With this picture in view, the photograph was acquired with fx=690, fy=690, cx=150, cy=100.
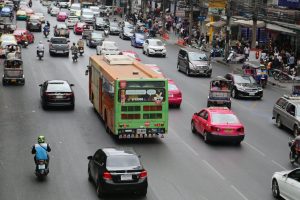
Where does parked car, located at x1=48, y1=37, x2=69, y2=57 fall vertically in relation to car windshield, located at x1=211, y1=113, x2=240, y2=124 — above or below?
below

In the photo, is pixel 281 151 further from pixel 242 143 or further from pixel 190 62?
pixel 190 62

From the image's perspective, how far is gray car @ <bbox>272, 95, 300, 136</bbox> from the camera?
104 feet

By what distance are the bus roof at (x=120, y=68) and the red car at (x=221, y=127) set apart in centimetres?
282

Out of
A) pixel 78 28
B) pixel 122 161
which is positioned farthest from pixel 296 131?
pixel 78 28

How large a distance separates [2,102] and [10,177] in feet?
49.4

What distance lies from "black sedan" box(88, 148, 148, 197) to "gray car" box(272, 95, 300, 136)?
12761 mm

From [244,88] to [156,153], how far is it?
15701mm

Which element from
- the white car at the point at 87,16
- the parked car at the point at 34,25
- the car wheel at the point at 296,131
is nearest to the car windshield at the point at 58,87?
the car wheel at the point at 296,131

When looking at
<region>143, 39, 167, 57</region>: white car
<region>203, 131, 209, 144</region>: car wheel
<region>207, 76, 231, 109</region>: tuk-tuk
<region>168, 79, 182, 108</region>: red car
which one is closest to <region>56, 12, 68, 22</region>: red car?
<region>143, 39, 167, 57</region>: white car

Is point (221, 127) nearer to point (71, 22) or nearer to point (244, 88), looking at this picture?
point (244, 88)

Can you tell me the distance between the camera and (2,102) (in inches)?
1475

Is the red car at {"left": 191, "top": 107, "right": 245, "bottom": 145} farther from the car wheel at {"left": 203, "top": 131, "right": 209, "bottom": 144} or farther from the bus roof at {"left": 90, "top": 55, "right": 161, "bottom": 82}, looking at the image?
the bus roof at {"left": 90, "top": 55, "right": 161, "bottom": 82}

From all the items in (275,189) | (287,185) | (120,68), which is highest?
(120,68)

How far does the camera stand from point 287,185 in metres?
20.3
